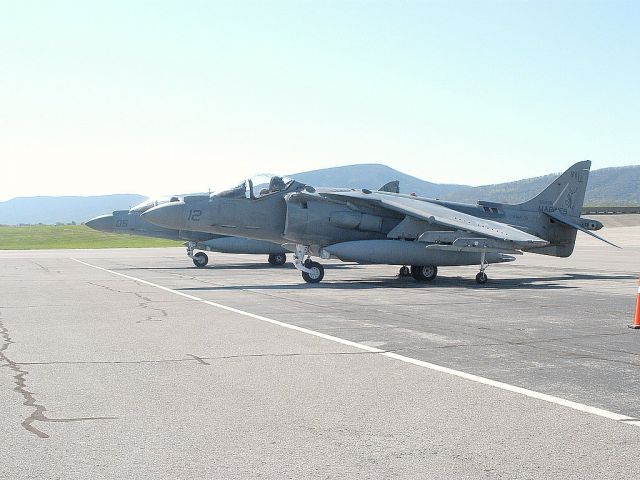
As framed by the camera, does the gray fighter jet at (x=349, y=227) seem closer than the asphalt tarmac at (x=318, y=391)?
No

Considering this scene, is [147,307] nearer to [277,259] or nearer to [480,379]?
[480,379]

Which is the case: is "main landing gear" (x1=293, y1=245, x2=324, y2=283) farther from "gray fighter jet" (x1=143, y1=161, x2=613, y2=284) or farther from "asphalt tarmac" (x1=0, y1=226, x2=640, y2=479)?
"asphalt tarmac" (x1=0, y1=226, x2=640, y2=479)

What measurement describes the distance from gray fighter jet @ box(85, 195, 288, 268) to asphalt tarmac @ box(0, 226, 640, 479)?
15966mm

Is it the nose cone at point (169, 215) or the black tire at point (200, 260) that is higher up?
the nose cone at point (169, 215)

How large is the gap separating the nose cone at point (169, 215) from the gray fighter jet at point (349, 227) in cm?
3

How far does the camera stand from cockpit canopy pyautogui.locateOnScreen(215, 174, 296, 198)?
23.2 metres

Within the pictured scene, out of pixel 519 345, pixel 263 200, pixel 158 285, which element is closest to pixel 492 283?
pixel 263 200

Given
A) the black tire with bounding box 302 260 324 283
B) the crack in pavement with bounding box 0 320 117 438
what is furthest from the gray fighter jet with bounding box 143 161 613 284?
the crack in pavement with bounding box 0 320 117 438

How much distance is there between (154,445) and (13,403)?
1.98 m

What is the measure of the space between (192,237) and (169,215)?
1029cm

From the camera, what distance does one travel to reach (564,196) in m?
27.1

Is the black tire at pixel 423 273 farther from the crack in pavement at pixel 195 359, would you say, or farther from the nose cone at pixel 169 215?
the crack in pavement at pixel 195 359

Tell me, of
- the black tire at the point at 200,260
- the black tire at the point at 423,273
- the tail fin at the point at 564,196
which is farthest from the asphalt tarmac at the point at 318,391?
the black tire at the point at 200,260

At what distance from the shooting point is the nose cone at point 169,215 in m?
22.9
